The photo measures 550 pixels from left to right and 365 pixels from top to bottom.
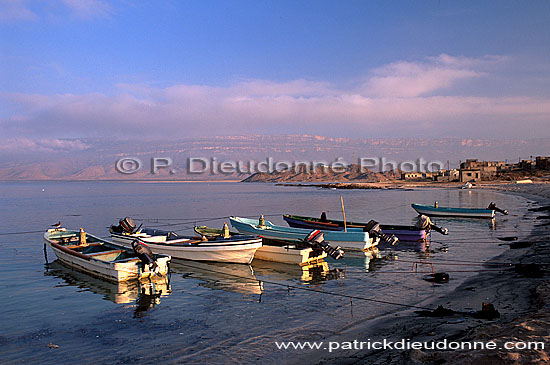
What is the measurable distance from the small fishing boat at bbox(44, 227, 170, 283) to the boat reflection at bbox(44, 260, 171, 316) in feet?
0.92

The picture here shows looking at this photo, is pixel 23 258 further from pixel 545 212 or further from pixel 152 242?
pixel 545 212

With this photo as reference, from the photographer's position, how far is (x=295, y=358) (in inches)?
343

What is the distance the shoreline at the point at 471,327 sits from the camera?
698 cm

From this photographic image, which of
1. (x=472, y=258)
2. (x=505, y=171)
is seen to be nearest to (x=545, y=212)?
(x=472, y=258)

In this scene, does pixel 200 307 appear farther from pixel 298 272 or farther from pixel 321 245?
pixel 321 245

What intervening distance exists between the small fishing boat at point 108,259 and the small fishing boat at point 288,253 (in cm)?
558

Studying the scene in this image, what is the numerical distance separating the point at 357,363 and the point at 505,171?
506 feet

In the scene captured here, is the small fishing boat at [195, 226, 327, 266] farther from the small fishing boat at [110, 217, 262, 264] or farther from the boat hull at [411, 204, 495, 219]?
the boat hull at [411, 204, 495, 219]

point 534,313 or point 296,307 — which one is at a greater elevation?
point 534,313

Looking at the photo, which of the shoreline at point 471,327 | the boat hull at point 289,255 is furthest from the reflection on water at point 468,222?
the shoreline at point 471,327

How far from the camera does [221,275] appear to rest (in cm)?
1798

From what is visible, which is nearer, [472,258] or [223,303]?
[223,303]

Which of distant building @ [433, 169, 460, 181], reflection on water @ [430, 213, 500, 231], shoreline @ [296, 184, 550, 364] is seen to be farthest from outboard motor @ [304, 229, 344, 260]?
distant building @ [433, 169, 460, 181]

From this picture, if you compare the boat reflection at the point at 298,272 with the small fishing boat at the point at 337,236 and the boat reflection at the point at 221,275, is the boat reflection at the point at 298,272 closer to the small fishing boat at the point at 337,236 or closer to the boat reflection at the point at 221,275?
the boat reflection at the point at 221,275
